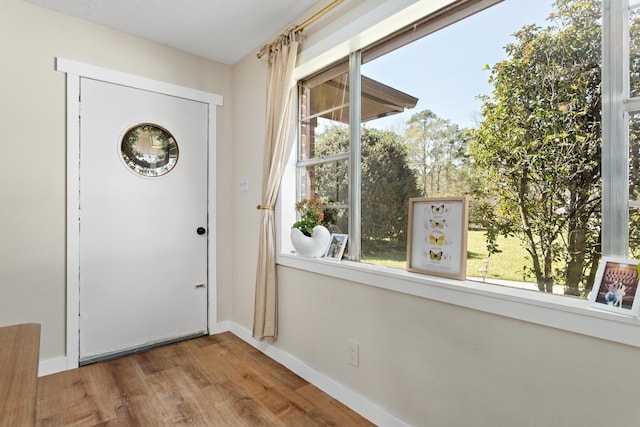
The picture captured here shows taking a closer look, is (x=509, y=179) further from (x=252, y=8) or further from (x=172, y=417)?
(x=172, y=417)

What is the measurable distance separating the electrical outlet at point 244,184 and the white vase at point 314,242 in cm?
89

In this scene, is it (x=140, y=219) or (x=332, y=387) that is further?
(x=140, y=219)

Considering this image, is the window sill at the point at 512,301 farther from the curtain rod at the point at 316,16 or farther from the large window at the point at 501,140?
the curtain rod at the point at 316,16

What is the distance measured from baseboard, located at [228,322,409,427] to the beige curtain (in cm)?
17

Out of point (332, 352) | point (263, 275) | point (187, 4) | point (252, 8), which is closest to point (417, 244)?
point (332, 352)

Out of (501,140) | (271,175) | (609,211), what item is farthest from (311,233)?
(609,211)

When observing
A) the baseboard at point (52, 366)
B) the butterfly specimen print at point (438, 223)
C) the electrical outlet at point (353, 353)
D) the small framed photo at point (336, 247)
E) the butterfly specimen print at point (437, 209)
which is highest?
the butterfly specimen print at point (437, 209)

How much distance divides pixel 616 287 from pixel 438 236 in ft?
2.15

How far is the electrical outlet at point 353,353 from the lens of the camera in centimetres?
185

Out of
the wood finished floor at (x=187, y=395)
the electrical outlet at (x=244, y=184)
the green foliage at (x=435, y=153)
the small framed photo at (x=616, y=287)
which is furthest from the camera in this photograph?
the electrical outlet at (x=244, y=184)

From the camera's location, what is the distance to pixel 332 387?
198 centimetres

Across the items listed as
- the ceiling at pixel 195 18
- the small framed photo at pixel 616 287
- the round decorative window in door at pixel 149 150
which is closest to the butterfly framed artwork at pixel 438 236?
the small framed photo at pixel 616 287

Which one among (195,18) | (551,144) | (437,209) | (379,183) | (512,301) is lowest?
(512,301)

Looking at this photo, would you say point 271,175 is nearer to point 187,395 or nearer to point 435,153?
point 435,153
